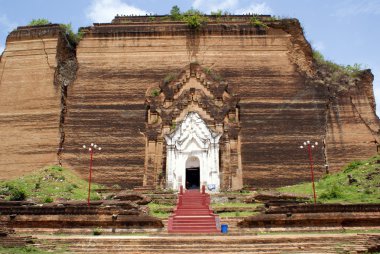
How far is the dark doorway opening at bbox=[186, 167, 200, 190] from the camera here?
88.0 feet

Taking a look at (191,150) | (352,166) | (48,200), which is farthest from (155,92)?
(352,166)

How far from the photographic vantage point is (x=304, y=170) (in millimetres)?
24922

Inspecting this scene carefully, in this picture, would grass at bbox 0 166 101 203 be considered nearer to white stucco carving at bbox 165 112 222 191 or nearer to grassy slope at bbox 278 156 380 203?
white stucco carving at bbox 165 112 222 191

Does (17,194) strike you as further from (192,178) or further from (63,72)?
(192,178)

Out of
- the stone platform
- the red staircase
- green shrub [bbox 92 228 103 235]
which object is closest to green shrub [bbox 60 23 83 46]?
the red staircase

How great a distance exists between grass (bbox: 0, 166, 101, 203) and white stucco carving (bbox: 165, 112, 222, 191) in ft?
14.8

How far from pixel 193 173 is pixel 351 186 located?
32.3 ft

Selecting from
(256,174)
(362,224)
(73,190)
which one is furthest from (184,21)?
(362,224)

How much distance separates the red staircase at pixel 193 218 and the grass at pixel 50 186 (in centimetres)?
533

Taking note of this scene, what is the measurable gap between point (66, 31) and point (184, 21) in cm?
838

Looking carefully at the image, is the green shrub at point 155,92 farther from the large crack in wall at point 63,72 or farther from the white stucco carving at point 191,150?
the large crack in wall at point 63,72

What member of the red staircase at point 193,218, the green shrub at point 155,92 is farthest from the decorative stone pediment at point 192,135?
the red staircase at point 193,218

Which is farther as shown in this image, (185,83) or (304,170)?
(185,83)

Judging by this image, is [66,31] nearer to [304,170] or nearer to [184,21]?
[184,21]
